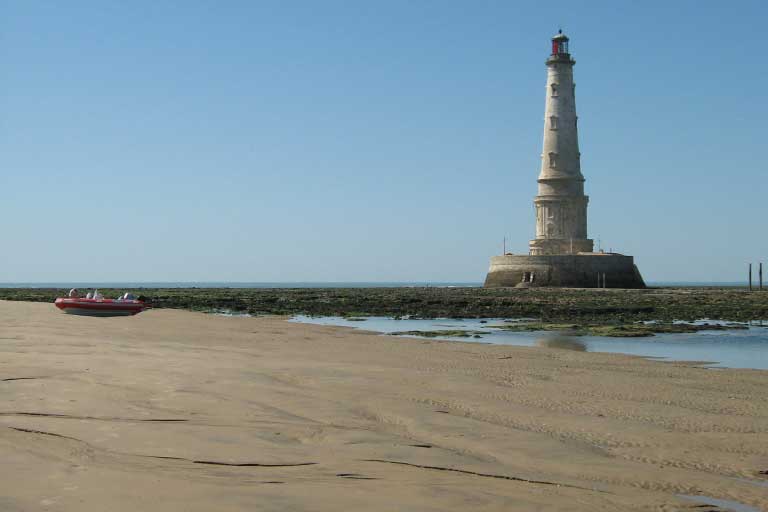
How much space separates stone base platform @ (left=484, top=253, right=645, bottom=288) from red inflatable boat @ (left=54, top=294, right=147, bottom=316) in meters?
43.8

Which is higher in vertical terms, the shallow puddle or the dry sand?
the dry sand

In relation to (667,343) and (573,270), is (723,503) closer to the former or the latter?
(667,343)

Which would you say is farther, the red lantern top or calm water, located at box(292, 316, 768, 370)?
the red lantern top

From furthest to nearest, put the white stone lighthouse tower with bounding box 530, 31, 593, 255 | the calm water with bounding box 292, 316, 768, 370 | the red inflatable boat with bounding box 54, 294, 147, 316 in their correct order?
the white stone lighthouse tower with bounding box 530, 31, 593, 255
the red inflatable boat with bounding box 54, 294, 147, 316
the calm water with bounding box 292, 316, 768, 370

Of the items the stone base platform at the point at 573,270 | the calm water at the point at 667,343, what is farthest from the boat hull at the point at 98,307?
the stone base platform at the point at 573,270

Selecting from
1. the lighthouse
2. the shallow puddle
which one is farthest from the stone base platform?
the shallow puddle

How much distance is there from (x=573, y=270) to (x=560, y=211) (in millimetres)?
5793

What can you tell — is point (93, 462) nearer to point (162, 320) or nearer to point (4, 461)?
point (4, 461)

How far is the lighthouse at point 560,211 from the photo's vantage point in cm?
6669

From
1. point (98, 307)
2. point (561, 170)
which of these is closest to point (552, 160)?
point (561, 170)

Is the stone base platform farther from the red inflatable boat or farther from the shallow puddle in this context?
the shallow puddle

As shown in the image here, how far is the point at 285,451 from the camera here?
260 inches

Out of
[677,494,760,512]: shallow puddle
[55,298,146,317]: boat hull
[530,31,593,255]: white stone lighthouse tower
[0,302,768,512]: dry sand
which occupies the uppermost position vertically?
[530,31,593,255]: white stone lighthouse tower

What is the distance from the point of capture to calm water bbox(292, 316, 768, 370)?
1769cm
